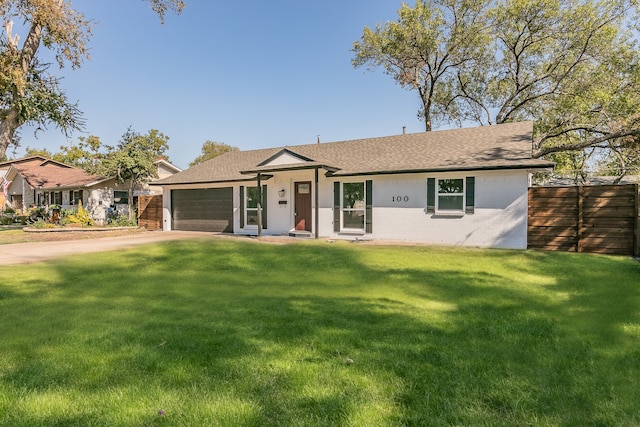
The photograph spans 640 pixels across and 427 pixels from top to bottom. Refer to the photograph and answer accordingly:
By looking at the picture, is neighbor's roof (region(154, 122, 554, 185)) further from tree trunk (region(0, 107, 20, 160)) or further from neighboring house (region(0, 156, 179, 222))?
neighboring house (region(0, 156, 179, 222))

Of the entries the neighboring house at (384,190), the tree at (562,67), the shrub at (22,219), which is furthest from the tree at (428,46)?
the shrub at (22,219)

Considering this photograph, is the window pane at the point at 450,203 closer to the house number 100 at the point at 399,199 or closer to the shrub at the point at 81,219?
the house number 100 at the point at 399,199

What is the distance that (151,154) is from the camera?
25.4 metres

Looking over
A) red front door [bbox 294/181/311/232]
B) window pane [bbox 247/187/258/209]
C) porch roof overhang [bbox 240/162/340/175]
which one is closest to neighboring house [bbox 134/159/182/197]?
window pane [bbox 247/187/258/209]

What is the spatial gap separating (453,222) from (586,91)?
14154 millimetres

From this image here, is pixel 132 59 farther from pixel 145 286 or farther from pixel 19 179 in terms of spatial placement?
pixel 19 179

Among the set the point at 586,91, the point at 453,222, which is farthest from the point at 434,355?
the point at 586,91

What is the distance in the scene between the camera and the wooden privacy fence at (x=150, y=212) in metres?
21.0

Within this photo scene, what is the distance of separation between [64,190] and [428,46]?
28.9m

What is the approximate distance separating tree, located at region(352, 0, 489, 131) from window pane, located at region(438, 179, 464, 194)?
527 inches

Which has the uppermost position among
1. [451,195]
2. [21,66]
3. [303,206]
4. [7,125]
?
[21,66]

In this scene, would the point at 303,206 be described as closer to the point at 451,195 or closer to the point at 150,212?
the point at 451,195

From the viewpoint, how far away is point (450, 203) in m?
13.2

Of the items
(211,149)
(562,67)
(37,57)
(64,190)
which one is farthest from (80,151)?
(562,67)
